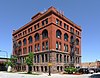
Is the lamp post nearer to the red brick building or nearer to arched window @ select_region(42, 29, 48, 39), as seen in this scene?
the red brick building

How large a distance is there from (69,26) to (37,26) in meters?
11.0

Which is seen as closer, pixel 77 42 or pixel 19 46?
pixel 77 42

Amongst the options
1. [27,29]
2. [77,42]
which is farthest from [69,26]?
[27,29]

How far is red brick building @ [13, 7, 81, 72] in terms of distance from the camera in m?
62.3

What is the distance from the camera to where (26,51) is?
77.9 m

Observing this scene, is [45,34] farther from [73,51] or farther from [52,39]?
[73,51]

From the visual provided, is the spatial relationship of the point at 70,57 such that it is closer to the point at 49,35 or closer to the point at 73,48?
the point at 73,48

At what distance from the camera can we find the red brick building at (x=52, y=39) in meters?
62.3

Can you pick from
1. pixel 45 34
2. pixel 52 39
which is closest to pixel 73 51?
pixel 45 34

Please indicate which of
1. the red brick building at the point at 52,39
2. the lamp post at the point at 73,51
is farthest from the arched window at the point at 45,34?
the lamp post at the point at 73,51

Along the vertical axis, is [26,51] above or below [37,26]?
below

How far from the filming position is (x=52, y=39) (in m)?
61.4

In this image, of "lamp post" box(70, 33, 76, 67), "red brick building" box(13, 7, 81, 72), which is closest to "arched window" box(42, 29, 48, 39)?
"red brick building" box(13, 7, 81, 72)

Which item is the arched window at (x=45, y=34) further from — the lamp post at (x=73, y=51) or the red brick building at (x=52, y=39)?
the lamp post at (x=73, y=51)
